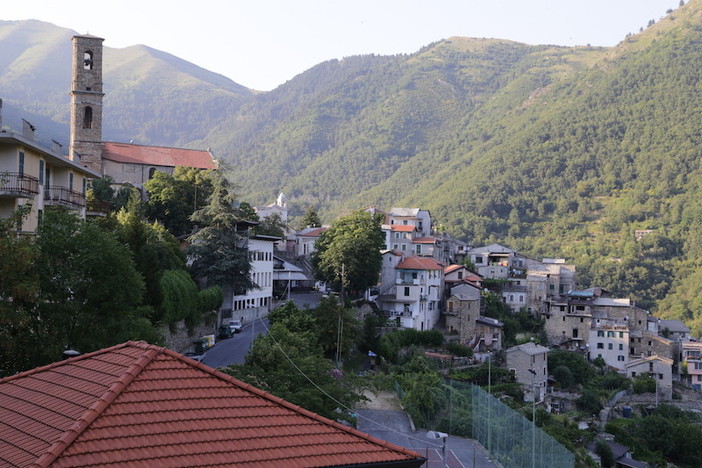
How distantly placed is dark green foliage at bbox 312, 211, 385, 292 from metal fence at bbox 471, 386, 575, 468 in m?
25.2

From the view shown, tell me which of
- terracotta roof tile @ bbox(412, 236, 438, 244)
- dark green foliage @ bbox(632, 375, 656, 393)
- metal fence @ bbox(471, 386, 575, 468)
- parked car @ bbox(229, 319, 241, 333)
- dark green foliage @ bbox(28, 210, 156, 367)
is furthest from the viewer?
terracotta roof tile @ bbox(412, 236, 438, 244)

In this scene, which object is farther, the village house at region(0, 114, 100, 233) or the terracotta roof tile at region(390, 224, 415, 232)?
the terracotta roof tile at region(390, 224, 415, 232)

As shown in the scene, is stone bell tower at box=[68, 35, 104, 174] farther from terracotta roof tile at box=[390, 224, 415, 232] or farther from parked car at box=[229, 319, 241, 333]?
terracotta roof tile at box=[390, 224, 415, 232]

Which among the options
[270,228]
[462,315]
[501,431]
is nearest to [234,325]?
[501,431]

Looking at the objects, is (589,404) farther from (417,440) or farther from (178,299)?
(178,299)

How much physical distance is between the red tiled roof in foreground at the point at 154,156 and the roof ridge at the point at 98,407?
2374 inches

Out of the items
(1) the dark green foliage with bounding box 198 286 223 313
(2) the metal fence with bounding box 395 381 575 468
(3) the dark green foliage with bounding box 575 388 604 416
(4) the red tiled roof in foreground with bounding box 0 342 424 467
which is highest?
(4) the red tiled roof in foreground with bounding box 0 342 424 467

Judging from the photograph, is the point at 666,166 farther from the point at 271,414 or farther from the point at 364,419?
the point at 271,414

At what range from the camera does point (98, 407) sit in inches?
437

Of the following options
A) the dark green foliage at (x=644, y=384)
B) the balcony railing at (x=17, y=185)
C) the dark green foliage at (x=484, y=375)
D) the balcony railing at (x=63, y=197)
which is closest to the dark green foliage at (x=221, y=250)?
the balcony railing at (x=63, y=197)

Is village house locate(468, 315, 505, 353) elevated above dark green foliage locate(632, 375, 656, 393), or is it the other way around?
village house locate(468, 315, 505, 353)

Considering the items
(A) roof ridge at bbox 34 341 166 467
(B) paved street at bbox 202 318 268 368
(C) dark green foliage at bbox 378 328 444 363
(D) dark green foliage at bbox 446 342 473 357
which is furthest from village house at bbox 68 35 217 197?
(A) roof ridge at bbox 34 341 166 467

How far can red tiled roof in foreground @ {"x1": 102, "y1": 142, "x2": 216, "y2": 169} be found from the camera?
71.1 metres

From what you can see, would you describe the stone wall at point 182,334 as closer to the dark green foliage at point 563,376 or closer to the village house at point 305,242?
the dark green foliage at point 563,376
